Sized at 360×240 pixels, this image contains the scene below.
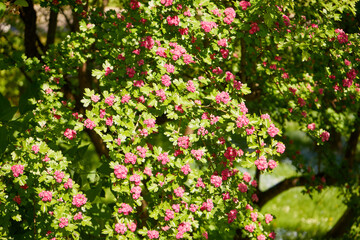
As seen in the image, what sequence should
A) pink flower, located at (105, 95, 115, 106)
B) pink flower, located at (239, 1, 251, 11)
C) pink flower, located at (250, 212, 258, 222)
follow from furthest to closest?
1. pink flower, located at (239, 1, 251, 11)
2. pink flower, located at (250, 212, 258, 222)
3. pink flower, located at (105, 95, 115, 106)

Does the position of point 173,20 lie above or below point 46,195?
above

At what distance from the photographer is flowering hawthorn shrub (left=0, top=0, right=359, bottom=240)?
2918mm

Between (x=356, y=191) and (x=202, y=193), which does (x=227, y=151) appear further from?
(x=356, y=191)

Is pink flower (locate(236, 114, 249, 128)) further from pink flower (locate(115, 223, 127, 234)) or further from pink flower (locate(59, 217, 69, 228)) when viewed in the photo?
pink flower (locate(59, 217, 69, 228))

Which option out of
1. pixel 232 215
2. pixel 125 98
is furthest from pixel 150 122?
pixel 232 215

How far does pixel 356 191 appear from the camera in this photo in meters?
5.45

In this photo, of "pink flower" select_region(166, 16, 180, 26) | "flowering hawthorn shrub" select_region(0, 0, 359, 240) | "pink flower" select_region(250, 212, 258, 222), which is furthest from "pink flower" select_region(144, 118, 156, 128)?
"pink flower" select_region(250, 212, 258, 222)

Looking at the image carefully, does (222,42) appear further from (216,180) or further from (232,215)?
(232,215)

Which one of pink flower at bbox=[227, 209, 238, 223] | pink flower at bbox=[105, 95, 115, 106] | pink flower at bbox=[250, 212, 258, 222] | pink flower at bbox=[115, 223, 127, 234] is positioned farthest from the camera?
pink flower at bbox=[250, 212, 258, 222]

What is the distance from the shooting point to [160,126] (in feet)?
10.7

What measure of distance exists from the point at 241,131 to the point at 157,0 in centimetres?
142

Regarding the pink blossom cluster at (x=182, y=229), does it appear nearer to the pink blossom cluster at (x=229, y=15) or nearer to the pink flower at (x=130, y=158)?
the pink flower at (x=130, y=158)

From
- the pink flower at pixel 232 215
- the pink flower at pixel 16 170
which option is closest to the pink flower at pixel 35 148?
the pink flower at pixel 16 170

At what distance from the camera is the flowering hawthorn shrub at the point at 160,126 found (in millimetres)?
2918
